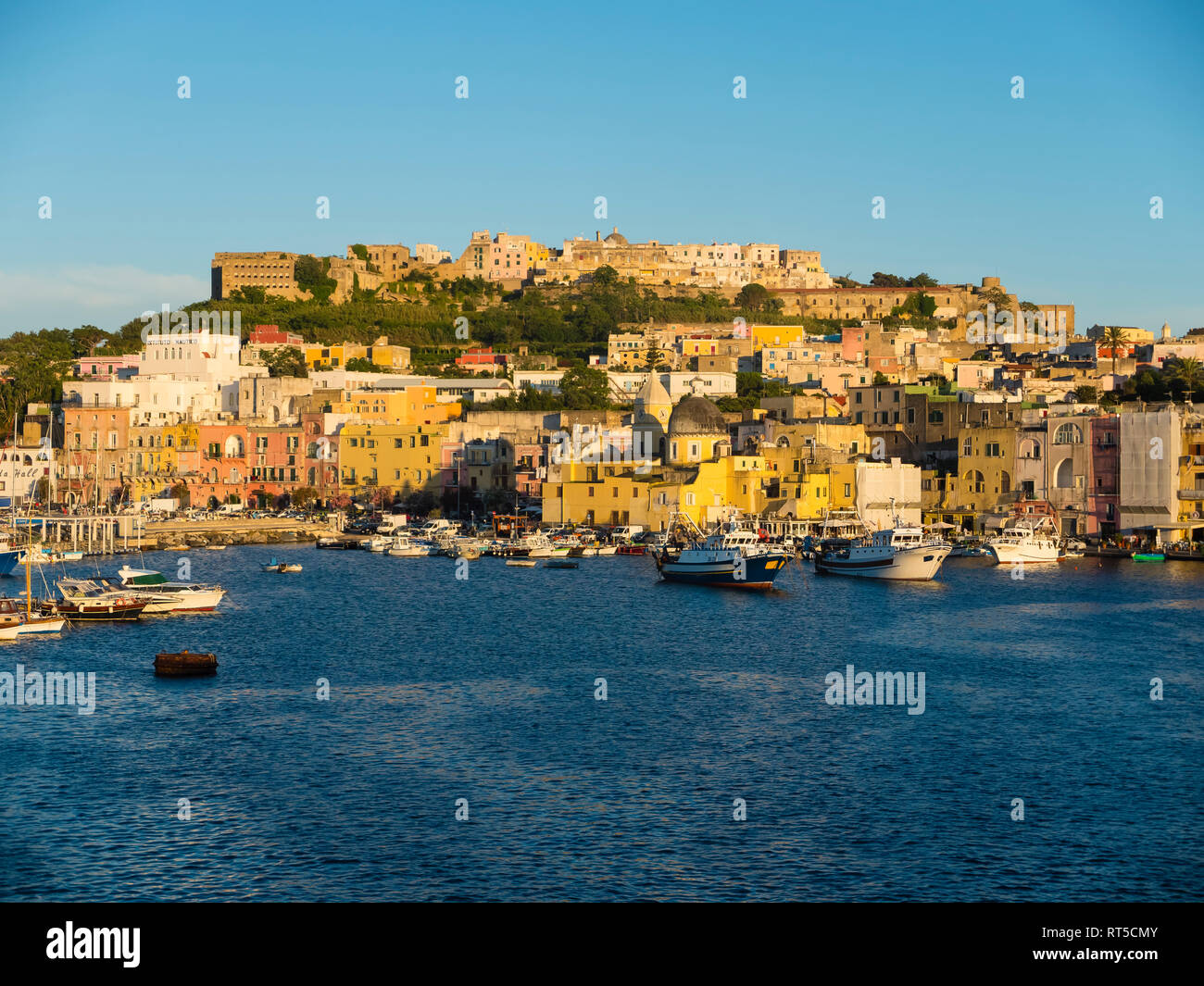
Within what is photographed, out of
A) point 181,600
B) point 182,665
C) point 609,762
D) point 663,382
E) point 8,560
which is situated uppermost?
point 663,382

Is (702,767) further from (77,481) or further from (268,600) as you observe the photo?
(77,481)

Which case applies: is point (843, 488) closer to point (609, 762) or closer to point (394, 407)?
point (394, 407)

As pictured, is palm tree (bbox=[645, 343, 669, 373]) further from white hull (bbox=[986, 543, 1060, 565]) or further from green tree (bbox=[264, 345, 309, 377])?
white hull (bbox=[986, 543, 1060, 565])

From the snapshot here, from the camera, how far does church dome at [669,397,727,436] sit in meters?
76.2

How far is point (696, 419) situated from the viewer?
3014 inches

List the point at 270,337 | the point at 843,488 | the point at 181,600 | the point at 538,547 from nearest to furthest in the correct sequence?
the point at 181,600, the point at 538,547, the point at 843,488, the point at 270,337

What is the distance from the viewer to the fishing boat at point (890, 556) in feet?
185

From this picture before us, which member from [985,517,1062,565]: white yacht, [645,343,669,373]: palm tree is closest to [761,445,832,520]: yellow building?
[985,517,1062,565]: white yacht

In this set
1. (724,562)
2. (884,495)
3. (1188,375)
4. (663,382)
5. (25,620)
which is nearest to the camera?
(25,620)

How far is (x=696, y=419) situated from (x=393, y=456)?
19.3m

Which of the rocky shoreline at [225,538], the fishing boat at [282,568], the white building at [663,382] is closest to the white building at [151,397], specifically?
the rocky shoreline at [225,538]

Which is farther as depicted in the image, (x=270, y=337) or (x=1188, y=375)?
(x=270, y=337)

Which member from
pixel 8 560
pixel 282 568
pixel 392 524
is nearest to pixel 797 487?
pixel 392 524
